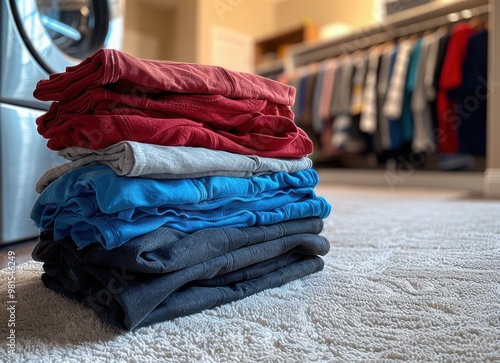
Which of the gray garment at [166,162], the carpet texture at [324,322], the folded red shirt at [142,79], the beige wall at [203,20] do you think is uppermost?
the beige wall at [203,20]

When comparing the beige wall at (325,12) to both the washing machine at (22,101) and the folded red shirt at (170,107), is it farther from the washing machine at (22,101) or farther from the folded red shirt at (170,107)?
the folded red shirt at (170,107)

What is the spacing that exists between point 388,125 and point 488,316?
205 cm

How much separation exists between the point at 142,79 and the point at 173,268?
0.77 ft

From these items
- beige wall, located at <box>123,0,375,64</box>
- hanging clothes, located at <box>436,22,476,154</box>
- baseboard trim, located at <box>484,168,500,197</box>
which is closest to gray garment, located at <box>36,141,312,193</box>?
baseboard trim, located at <box>484,168,500,197</box>

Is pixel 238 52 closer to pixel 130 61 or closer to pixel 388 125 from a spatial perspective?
pixel 388 125

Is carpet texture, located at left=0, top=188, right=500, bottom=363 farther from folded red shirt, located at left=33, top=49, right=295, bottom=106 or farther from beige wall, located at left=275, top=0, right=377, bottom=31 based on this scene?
beige wall, located at left=275, top=0, right=377, bottom=31

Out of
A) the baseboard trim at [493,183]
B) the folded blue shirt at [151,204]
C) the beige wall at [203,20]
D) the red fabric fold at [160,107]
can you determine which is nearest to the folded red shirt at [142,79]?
the red fabric fold at [160,107]

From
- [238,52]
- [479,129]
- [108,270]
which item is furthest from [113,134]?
[238,52]

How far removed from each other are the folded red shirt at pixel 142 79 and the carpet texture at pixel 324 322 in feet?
0.95

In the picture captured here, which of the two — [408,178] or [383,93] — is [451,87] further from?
[408,178]

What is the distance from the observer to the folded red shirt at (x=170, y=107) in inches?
20.4

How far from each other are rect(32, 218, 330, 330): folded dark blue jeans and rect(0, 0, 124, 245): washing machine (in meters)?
0.36

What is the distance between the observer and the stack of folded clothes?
485 millimetres

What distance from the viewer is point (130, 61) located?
0.50 metres
